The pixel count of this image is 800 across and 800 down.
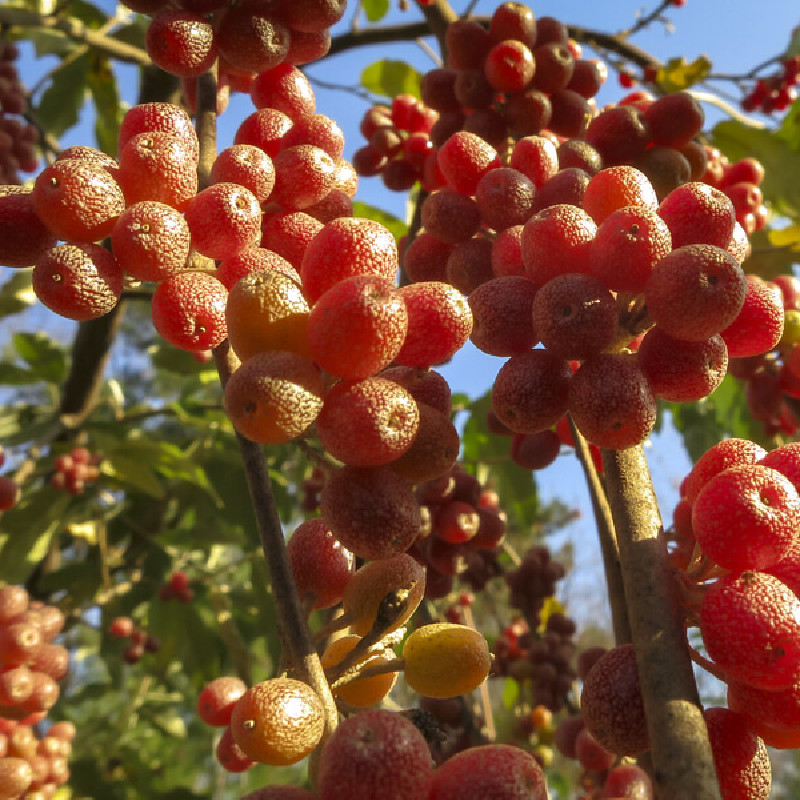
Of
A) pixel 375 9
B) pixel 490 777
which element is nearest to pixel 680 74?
pixel 375 9

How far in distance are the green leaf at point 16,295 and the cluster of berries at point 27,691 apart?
1.62 m

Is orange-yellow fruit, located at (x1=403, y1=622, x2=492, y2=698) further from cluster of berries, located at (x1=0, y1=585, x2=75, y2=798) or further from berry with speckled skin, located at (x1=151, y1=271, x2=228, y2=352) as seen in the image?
cluster of berries, located at (x1=0, y1=585, x2=75, y2=798)

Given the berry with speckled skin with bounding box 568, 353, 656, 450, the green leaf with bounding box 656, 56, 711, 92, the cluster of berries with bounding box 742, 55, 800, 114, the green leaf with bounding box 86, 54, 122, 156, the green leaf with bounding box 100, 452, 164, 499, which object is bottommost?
the berry with speckled skin with bounding box 568, 353, 656, 450

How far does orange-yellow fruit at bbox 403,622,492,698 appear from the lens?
87 centimetres

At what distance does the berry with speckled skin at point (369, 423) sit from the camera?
78 centimetres

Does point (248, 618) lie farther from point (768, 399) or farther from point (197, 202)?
point (197, 202)

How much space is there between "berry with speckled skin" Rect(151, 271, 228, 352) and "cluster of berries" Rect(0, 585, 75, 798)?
155cm

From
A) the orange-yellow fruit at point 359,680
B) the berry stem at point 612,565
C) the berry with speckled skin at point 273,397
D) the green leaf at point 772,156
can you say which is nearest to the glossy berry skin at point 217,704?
the orange-yellow fruit at point 359,680

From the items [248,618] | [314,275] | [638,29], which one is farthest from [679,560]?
[248,618]

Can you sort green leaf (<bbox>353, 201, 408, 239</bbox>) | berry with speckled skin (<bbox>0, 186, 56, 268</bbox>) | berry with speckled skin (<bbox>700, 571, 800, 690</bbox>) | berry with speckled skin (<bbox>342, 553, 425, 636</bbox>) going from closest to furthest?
1. berry with speckled skin (<bbox>700, 571, 800, 690</bbox>)
2. berry with speckled skin (<bbox>342, 553, 425, 636</bbox>)
3. berry with speckled skin (<bbox>0, 186, 56, 268</bbox>)
4. green leaf (<bbox>353, 201, 408, 239</bbox>)

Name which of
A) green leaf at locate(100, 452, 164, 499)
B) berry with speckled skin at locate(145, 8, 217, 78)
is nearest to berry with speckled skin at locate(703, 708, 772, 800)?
berry with speckled skin at locate(145, 8, 217, 78)

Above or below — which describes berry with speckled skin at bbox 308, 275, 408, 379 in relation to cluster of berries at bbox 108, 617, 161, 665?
above

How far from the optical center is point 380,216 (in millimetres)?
2557

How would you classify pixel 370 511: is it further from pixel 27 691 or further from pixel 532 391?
pixel 27 691
